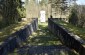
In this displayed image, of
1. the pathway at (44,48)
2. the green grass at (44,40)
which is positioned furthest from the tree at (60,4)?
the pathway at (44,48)

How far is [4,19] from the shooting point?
119ft

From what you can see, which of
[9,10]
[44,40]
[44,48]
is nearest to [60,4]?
[9,10]

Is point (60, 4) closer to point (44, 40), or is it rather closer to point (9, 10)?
point (9, 10)

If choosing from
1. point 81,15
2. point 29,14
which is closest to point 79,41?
point 81,15

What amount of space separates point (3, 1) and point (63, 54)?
89.7ft

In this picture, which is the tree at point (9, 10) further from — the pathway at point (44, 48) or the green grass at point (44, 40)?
the pathway at point (44, 48)

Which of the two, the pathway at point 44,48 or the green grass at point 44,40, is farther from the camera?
the green grass at point 44,40

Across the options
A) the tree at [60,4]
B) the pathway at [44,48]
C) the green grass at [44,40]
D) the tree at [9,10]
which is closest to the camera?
the pathway at [44,48]

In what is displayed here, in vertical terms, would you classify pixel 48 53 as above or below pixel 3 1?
below

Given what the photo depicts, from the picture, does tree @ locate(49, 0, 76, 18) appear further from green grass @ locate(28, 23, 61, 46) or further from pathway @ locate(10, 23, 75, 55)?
pathway @ locate(10, 23, 75, 55)

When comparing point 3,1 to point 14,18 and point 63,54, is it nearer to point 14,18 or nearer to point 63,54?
point 14,18

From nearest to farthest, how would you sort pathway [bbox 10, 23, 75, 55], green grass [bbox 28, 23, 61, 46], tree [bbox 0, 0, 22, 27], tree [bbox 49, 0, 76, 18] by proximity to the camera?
1. pathway [bbox 10, 23, 75, 55]
2. green grass [bbox 28, 23, 61, 46]
3. tree [bbox 0, 0, 22, 27]
4. tree [bbox 49, 0, 76, 18]

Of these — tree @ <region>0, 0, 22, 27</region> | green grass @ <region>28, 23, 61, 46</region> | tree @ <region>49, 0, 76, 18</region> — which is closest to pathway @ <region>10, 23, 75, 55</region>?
green grass @ <region>28, 23, 61, 46</region>

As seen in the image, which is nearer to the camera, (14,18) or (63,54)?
(63,54)
